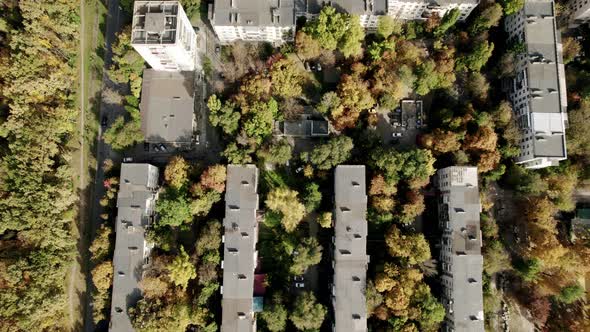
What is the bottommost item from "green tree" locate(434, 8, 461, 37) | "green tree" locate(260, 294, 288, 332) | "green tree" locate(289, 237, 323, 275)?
"green tree" locate(260, 294, 288, 332)

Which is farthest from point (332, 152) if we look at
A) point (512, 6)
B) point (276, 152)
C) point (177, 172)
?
point (512, 6)

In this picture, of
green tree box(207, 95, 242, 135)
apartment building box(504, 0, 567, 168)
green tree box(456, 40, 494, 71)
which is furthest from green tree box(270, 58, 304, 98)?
apartment building box(504, 0, 567, 168)

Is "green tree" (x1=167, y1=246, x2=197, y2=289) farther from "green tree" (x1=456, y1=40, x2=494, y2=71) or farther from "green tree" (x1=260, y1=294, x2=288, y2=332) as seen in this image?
"green tree" (x1=456, y1=40, x2=494, y2=71)

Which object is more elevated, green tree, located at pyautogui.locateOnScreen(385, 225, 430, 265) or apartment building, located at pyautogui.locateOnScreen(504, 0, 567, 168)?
apartment building, located at pyautogui.locateOnScreen(504, 0, 567, 168)

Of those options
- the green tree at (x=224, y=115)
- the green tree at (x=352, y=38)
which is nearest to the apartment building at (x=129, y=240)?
the green tree at (x=224, y=115)

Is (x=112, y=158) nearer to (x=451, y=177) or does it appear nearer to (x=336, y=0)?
(x=336, y=0)

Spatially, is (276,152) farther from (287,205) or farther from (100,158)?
(100,158)

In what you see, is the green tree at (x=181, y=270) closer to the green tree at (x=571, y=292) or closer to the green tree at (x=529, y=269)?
the green tree at (x=529, y=269)

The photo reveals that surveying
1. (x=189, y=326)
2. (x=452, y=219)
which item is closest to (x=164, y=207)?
(x=189, y=326)
